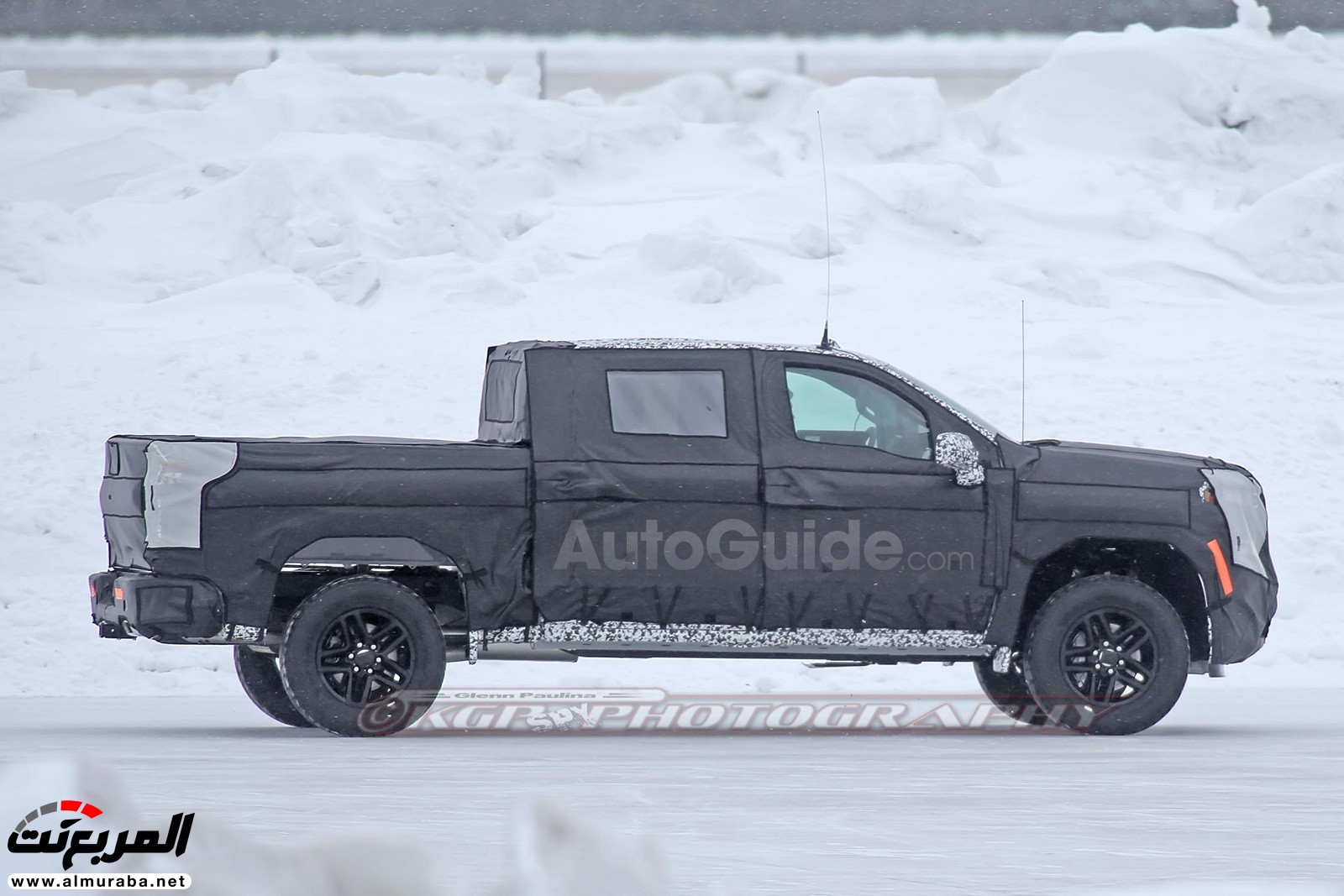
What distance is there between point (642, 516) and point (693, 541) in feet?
0.88

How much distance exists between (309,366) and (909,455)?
45.4 feet

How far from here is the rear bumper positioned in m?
9.18

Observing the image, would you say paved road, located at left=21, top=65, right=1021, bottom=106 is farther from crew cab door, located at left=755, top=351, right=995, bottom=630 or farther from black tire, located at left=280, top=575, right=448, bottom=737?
black tire, located at left=280, top=575, right=448, bottom=737

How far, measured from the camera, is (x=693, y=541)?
31.2 feet

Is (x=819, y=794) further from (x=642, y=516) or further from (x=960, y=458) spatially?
(x=960, y=458)

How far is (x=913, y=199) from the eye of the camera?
28.9 metres

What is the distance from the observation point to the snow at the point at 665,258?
19.4m

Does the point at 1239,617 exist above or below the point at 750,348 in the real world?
below

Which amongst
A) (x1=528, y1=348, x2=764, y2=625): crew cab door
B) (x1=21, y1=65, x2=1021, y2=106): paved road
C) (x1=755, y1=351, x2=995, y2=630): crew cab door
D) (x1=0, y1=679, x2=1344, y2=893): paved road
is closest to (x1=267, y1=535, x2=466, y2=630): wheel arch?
(x1=528, y1=348, x2=764, y2=625): crew cab door

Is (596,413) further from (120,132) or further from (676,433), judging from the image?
(120,132)

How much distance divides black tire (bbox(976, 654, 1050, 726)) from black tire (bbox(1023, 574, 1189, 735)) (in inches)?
20.3

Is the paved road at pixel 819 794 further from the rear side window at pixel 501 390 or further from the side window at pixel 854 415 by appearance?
the rear side window at pixel 501 390

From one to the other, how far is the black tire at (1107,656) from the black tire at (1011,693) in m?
0.52

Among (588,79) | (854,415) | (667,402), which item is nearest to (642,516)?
(667,402)
